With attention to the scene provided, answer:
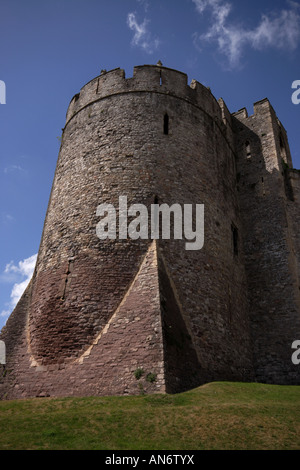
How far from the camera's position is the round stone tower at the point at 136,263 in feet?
36.1

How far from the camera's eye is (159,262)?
12695 mm

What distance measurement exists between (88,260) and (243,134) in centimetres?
1261

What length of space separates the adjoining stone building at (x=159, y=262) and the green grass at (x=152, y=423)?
0.95 m

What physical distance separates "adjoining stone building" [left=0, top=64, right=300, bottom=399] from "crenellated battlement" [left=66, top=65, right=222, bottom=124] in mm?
64

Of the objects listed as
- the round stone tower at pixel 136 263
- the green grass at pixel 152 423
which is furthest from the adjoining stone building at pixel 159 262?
the green grass at pixel 152 423

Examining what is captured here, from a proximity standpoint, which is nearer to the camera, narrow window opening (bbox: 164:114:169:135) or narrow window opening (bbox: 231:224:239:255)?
narrow window opening (bbox: 164:114:169:135)

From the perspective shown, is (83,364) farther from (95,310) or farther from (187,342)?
(187,342)

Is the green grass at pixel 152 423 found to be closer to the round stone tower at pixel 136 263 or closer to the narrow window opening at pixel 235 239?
the round stone tower at pixel 136 263

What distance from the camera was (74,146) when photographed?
16734 mm

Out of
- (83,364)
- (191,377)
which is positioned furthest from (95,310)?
(191,377)

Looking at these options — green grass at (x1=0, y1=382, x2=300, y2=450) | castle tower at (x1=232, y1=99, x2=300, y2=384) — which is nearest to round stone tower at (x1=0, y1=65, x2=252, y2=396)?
castle tower at (x1=232, y1=99, x2=300, y2=384)

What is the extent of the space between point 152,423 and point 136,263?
577cm

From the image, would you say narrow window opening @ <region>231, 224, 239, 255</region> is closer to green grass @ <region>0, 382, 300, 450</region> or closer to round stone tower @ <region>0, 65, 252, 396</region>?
round stone tower @ <region>0, 65, 252, 396</region>

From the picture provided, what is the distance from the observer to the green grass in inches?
276
